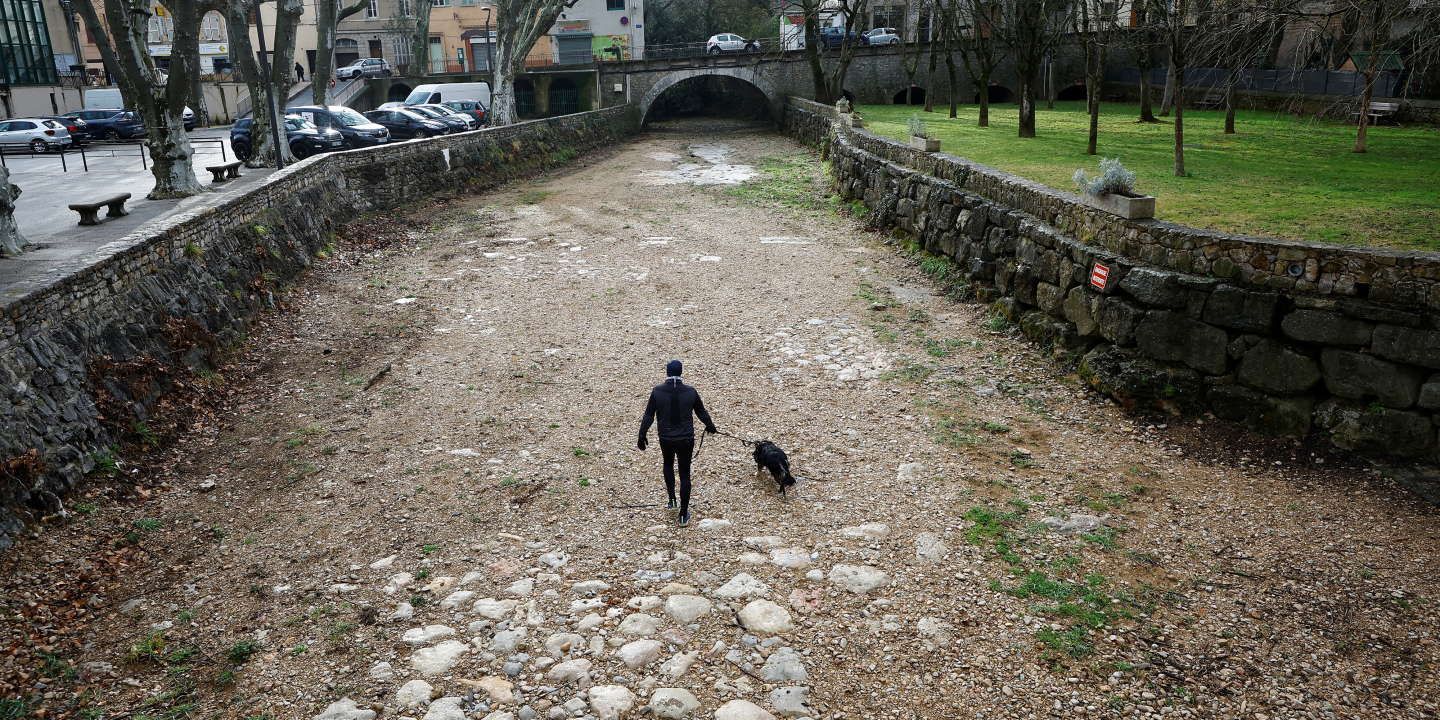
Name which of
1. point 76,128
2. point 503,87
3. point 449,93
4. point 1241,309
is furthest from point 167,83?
point 449,93

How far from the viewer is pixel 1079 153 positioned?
19.8 meters

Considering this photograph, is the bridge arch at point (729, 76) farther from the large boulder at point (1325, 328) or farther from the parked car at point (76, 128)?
the large boulder at point (1325, 328)

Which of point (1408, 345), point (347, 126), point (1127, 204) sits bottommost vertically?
point (1408, 345)

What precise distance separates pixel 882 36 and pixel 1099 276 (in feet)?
146

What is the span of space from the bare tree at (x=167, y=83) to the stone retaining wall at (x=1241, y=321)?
16482 mm

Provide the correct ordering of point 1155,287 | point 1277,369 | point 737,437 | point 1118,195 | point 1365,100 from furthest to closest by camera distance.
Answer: point 1365,100 < point 1118,195 < point 1155,287 < point 737,437 < point 1277,369

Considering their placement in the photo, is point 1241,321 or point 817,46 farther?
point 817,46

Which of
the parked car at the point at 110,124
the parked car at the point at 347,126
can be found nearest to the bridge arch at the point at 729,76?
the parked car at the point at 347,126

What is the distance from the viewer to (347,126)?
92.3 feet

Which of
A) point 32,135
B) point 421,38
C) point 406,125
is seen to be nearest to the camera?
point 406,125

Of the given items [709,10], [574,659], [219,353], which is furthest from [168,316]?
[709,10]

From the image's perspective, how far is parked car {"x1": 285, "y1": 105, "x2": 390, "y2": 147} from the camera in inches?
1094

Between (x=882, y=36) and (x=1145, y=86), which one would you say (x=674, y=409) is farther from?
(x=882, y=36)

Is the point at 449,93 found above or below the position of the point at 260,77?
above
